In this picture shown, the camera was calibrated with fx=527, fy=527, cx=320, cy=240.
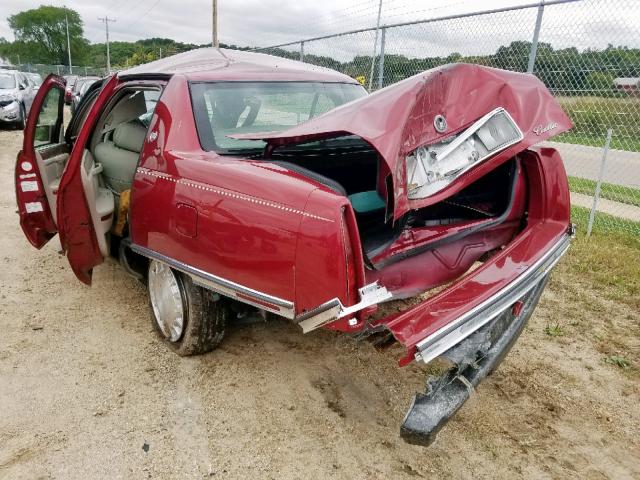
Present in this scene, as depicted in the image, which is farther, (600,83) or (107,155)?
(600,83)

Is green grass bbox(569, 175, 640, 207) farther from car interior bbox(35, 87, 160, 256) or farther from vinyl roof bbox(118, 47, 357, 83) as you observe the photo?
car interior bbox(35, 87, 160, 256)

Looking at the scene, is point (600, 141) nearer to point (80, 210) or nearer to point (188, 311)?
point (188, 311)

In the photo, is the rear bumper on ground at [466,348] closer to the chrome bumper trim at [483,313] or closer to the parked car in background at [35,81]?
the chrome bumper trim at [483,313]

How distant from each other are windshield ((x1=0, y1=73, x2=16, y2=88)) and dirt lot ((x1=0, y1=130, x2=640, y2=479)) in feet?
39.4

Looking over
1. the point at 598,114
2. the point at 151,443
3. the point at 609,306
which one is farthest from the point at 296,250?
the point at 598,114

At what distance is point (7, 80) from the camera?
1380cm

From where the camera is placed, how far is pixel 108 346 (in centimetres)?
333

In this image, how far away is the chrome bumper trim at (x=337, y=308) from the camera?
2072mm

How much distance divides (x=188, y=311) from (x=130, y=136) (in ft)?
5.44

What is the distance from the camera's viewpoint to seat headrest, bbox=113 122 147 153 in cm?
382

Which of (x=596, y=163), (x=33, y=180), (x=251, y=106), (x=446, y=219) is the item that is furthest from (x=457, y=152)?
(x=596, y=163)

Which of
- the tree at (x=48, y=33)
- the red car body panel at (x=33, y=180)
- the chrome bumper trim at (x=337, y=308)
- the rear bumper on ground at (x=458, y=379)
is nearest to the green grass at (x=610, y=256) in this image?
the rear bumper on ground at (x=458, y=379)

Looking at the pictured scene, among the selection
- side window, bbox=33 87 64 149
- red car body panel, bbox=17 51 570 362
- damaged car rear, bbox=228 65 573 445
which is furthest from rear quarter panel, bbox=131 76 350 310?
side window, bbox=33 87 64 149

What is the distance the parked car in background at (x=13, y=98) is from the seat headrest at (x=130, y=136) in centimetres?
1040
